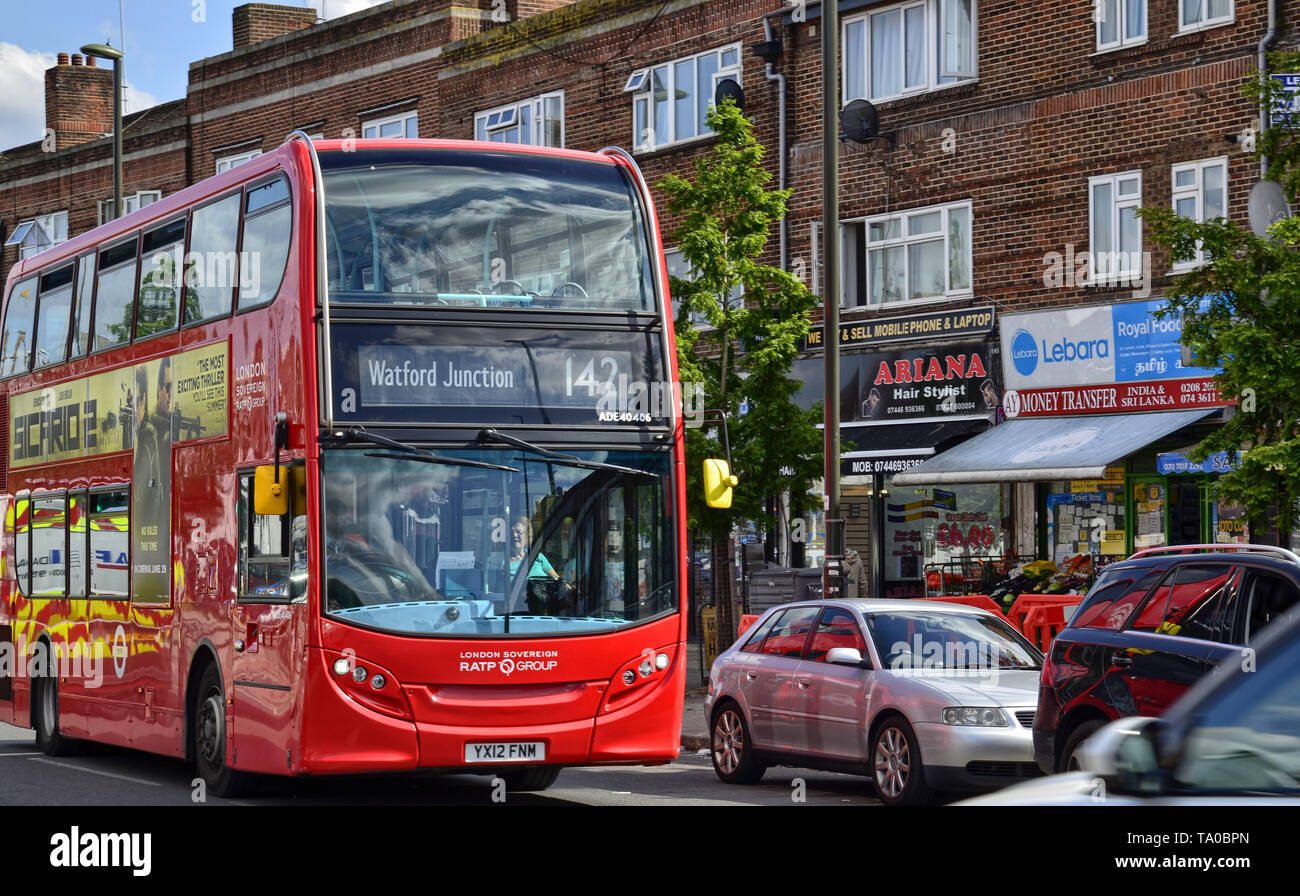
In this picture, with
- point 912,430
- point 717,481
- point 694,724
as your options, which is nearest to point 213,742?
point 717,481

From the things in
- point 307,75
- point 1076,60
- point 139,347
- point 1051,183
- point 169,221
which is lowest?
point 139,347

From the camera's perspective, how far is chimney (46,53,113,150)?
5300 cm

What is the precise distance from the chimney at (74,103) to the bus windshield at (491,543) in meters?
44.0

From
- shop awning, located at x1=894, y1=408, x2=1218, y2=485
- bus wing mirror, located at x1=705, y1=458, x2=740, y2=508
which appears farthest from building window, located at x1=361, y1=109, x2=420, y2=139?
bus wing mirror, located at x1=705, y1=458, x2=740, y2=508

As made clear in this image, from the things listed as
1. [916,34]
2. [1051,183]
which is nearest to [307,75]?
[916,34]

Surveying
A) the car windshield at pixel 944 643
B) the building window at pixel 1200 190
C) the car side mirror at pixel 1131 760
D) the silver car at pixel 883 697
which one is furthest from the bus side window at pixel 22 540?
the car side mirror at pixel 1131 760

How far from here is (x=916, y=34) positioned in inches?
1091

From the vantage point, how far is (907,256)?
28.0 metres

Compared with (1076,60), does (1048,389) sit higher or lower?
lower

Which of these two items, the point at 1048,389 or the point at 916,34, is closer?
the point at 1048,389
